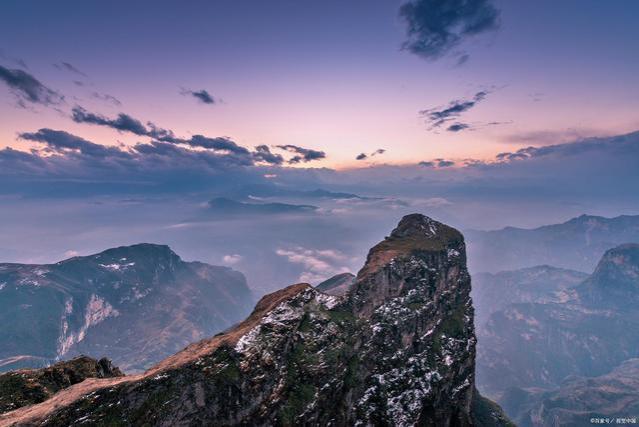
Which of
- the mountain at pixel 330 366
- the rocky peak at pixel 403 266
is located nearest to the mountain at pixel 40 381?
the mountain at pixel 330 366

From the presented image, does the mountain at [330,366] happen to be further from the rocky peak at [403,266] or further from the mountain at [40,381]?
the mountain at [40,381]

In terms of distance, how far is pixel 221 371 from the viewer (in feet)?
Result: 299

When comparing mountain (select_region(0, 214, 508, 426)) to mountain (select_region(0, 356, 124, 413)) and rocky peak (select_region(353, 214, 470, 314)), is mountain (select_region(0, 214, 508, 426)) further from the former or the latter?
mountain (select_region(0, 356, 124, 413))

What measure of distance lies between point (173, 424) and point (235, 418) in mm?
15419

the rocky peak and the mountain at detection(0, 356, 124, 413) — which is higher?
the rocky peak

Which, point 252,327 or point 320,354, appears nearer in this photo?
point 252,327

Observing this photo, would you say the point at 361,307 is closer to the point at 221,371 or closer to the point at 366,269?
the point at 366,269

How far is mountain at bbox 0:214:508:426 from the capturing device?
8138 centimetres

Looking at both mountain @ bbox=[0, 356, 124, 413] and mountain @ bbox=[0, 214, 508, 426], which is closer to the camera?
mountain @ bbox=[0, 214, 508, 426]

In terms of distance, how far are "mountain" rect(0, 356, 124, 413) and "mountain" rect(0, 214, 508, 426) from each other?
12.8 metres

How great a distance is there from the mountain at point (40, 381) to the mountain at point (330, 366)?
1279 centimetres

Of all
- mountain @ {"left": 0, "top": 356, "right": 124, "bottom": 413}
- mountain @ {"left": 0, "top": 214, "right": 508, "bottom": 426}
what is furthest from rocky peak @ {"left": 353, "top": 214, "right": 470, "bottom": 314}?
Answer: mountain @ {"left": 0, "top": 356, "right": 124, "bottom": 413}

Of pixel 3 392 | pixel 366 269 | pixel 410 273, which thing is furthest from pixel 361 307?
pixel 3 392

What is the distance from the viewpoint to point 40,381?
94.5m
